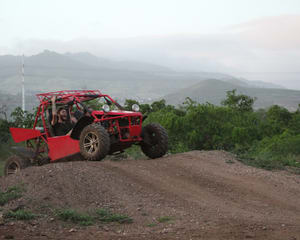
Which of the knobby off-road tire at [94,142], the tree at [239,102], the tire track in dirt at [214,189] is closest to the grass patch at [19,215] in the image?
the tire track in dirt at [214,189]

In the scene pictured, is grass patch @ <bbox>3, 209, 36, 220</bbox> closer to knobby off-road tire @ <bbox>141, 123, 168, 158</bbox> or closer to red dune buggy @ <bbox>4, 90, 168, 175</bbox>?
red dune buggy @ <bbox>4, 90, 168, 175</bbox>

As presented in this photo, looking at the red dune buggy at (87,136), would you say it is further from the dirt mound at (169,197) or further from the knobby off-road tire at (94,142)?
the dirt mound at (169,197)

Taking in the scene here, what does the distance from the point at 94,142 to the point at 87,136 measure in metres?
0.29

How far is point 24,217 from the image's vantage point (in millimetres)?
6980

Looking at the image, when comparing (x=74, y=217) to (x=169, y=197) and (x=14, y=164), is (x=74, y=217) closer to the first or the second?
(x=169, y=197)

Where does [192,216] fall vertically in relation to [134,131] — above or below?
below

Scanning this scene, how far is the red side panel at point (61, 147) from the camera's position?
11375mm

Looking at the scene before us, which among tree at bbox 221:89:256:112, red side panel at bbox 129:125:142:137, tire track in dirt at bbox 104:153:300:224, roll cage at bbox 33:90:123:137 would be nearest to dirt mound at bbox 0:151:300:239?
tire track in dirt at bbox 104:153:300:224

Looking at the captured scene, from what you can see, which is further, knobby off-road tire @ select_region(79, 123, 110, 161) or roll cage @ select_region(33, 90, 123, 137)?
roll cage @ select_region(33, 90, 123, 137)

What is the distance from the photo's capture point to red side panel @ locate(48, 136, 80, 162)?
37.3ft

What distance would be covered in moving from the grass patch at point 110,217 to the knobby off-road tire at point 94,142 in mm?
3090

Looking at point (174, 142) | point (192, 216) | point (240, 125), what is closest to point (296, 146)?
point (240, 125)

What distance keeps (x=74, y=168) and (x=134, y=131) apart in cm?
228

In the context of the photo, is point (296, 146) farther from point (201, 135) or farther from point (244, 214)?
point (244, 214)
